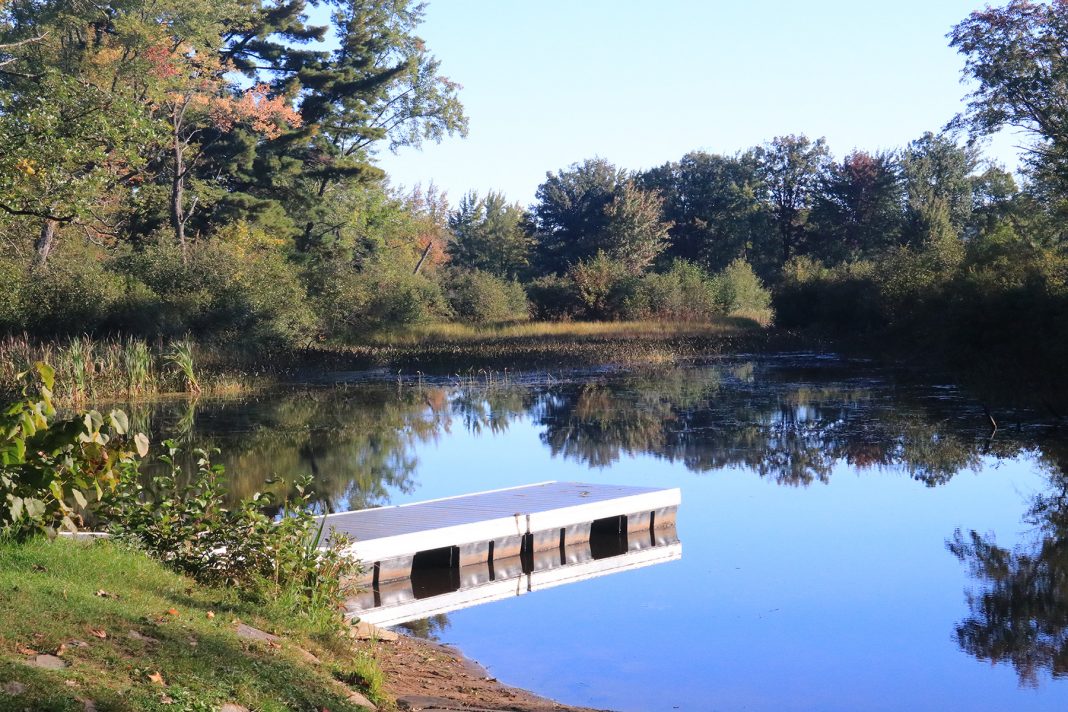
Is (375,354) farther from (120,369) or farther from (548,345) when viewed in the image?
(120,369)

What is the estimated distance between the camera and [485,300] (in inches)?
1816

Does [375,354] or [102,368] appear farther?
[375,354]

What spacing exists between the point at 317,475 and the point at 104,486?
8133 millimetres

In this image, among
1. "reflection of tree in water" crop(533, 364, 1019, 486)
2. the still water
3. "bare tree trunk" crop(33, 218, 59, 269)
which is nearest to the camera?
the still water

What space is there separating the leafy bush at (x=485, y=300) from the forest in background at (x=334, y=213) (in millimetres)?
99

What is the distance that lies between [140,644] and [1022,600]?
7.32 metres

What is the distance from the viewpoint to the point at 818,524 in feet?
42.3

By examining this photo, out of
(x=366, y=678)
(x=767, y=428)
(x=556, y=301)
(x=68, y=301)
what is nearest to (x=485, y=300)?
(x=556, y=301)

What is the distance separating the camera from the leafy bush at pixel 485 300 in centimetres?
4606

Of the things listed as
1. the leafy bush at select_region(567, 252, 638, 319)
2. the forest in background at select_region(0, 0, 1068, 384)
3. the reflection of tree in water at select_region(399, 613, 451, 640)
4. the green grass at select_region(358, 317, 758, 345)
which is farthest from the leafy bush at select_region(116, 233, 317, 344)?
the reflection of tree in water at select_region(399, 613, 451, 640)

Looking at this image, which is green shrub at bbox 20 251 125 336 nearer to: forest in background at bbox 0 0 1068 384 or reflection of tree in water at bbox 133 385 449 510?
forest in background at bbox 0 0 1068 384

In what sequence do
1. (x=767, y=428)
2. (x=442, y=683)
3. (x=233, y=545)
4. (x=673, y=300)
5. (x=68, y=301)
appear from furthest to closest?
(x=673, y=300), (x=68, y=301), (x=767, y=428), (x=233, y=545), (x=442, y=683)

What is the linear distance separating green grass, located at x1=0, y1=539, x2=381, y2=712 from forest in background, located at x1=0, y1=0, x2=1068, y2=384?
28.1 feet

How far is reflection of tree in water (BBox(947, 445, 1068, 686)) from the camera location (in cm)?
841
